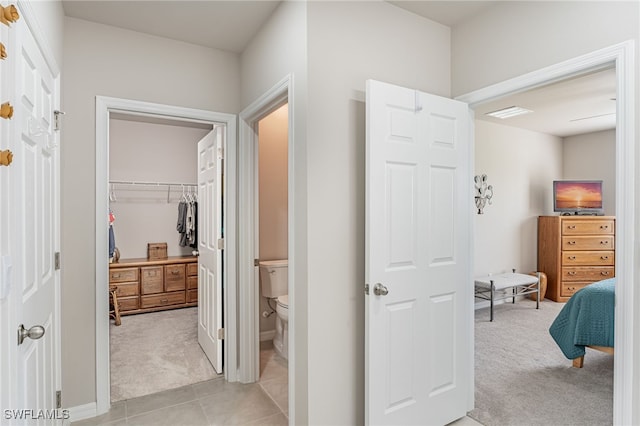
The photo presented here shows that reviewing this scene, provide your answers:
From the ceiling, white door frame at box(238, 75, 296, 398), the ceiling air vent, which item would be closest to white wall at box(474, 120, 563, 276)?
the ceiling air vent

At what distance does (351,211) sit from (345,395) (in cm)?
104

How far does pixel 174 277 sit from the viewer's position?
4.96m

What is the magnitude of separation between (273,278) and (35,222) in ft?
6.98

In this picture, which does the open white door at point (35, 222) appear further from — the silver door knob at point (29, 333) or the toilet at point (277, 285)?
the toilet at point (277, 285)

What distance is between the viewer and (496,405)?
2.51m

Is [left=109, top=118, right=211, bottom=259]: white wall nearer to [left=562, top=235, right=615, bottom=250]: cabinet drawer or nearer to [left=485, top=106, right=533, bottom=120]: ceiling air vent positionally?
[left=485, top=106, right=533, bottom=120]: ceiling air vent

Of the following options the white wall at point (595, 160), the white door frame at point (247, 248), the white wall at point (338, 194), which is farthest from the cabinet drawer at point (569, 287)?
the white door frame at point (247, 248)

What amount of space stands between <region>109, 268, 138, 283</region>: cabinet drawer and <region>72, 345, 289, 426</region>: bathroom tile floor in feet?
7.84

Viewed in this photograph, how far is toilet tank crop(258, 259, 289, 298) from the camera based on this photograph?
3.48 metres

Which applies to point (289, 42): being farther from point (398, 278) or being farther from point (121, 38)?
point (398, 278)

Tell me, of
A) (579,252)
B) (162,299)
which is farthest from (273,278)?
(579,252)

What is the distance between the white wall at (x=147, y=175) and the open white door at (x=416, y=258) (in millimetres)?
4121

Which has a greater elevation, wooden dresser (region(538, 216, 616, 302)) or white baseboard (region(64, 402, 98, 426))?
wooden dresser (region(538, 216, 616, 302))

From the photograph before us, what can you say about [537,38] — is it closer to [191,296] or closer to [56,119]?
[56,119]
